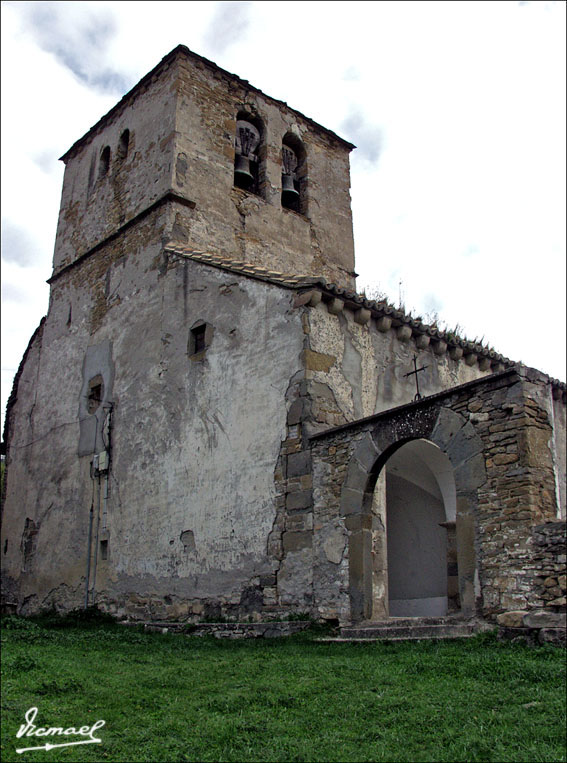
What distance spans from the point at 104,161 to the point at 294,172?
14.1ft

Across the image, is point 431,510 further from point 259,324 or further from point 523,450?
point 523,450

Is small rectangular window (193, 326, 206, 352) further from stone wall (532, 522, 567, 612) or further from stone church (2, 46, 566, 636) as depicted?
stone wall (532, 522, 567, 612)

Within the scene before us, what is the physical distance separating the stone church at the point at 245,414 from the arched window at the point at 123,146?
51 millimetres

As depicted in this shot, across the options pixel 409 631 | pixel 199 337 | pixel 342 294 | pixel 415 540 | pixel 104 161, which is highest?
pixel 104 161

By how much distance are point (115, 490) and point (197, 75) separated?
8292 mm

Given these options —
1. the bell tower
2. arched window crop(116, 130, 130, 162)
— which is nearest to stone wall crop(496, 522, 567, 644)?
the bell tower

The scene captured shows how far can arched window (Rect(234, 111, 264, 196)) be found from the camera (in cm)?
1428

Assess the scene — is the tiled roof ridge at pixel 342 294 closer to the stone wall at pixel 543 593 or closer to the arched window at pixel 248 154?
the arched window at pixel 248 154

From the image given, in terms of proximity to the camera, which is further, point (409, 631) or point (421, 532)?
point (421, 532)

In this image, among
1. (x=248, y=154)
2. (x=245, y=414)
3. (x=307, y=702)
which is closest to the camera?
(x=307, y=702)

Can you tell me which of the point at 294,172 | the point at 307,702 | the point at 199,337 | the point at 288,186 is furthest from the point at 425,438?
the point at 294,172

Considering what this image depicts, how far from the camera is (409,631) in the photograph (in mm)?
7375

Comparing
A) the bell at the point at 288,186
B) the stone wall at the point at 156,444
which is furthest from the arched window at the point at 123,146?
the bell at the point at 288,186

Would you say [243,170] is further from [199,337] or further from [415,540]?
[415,540]
